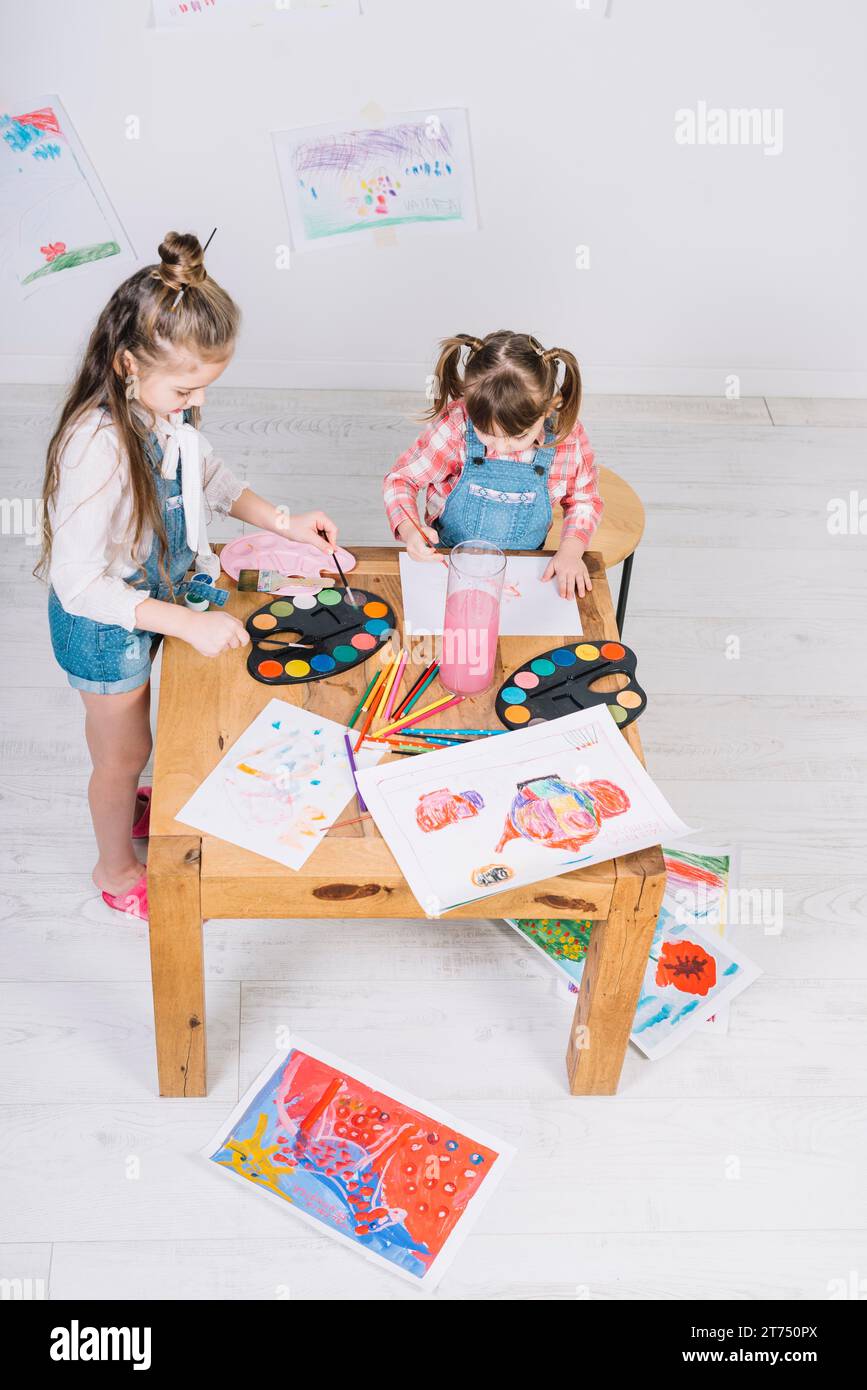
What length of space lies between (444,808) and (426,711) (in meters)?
0.16

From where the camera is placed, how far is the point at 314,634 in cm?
165

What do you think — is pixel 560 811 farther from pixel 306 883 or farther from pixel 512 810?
pixel 306 883

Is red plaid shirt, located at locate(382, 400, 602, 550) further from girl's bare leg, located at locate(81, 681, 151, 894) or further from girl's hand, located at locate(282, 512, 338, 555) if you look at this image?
girl's bare leg, located at locate(81, 681, 151, 894)

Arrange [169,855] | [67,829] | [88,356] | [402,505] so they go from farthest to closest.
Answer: [67,829]
[402,505]
[88,356]
[169,855]

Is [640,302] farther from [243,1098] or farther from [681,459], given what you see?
[243,1098]

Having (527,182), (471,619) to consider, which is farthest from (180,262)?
(527,182)

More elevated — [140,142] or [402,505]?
[140,142]

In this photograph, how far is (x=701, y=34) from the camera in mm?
2578

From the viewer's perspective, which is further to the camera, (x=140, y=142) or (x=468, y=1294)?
(x=140, y=142)

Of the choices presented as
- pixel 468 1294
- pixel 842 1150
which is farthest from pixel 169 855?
pixel 842 1150

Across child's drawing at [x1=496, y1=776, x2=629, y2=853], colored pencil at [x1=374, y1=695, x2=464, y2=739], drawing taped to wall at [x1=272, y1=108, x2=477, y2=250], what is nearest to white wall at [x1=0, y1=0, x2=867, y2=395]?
drawing taped to wall at [x1=272, y1=108, x2=477, y2=250]

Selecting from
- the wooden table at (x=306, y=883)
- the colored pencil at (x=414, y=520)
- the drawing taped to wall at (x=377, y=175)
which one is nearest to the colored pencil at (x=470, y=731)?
the wooden table at (x=306, y=883)

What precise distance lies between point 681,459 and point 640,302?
39 centimetres

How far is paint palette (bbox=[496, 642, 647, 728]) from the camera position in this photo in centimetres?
156
